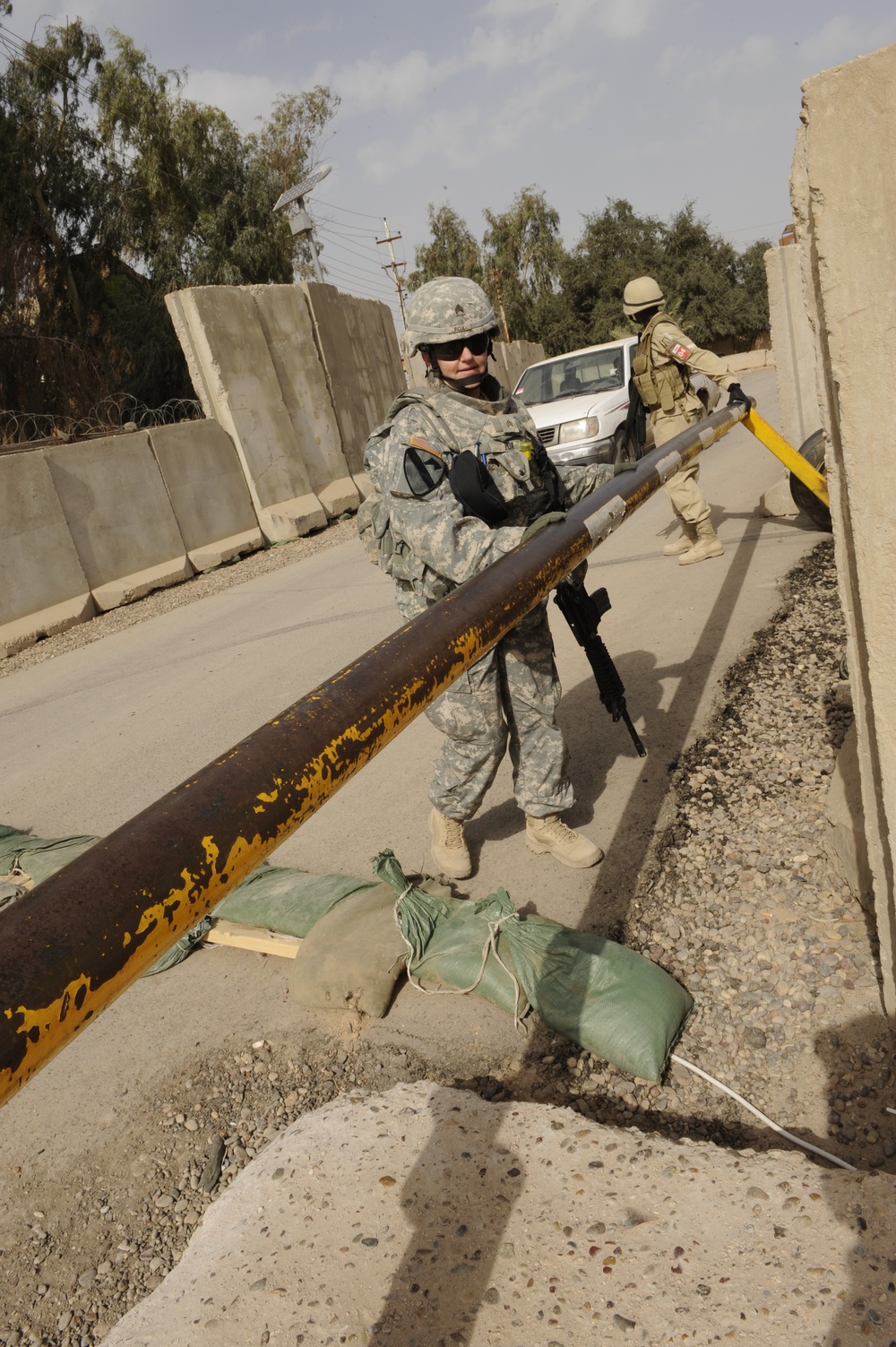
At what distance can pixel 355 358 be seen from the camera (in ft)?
45.7

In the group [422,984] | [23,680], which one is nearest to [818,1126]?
[422,984]

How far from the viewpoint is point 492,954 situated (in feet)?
7.87

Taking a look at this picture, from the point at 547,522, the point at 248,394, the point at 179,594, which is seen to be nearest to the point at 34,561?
the point at 179,594

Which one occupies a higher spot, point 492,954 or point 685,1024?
point 492,954

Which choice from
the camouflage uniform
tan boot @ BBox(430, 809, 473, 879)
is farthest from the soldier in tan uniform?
tan boot @ BBox(430, 809, 473, 879)

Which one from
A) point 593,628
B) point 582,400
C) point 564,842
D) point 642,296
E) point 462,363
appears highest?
point 642,296

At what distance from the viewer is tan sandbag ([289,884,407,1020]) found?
2463 millimetres

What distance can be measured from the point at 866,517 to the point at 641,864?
5.27 ft

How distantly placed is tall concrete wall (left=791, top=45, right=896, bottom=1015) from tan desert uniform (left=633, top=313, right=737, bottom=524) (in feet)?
14.5

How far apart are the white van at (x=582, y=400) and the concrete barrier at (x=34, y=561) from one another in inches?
200

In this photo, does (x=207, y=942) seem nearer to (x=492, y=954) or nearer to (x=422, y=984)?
(x=422, y=984)

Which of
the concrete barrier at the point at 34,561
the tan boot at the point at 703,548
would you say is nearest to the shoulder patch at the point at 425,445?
the tan boot at the point at 703,548

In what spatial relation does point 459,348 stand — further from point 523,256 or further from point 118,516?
point 523,256

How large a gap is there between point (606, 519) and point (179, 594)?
7.99m
